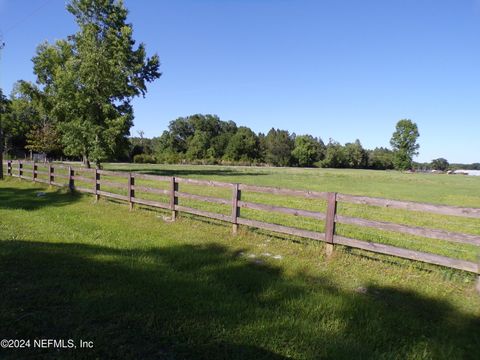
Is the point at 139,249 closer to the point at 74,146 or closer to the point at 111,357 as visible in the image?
the point at 111,357

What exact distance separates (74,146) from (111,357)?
30221 millimetres

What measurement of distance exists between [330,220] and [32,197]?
435 inches

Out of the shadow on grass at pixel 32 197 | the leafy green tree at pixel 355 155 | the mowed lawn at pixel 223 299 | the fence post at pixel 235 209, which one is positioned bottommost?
Result: the mowed lawn at pixel 223 299

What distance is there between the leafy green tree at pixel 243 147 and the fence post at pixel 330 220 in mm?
100621

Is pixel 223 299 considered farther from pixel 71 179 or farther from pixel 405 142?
pixel 405 142

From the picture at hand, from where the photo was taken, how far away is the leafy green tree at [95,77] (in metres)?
29.5

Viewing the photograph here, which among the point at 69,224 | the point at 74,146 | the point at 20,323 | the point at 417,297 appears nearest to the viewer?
the point at 20,323

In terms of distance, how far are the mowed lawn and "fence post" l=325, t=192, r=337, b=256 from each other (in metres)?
0.19

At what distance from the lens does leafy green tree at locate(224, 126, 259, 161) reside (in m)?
112

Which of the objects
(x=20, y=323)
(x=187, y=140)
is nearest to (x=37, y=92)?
(x=20, y=323)

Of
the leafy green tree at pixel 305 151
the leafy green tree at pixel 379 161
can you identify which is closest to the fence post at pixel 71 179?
the leafy green tree at pixel 305 151

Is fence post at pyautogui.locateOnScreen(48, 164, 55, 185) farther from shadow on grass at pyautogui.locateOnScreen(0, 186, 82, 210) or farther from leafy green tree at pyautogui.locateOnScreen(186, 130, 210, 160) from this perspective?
leafy green tree at pyautogui.locateOnScreen(186, 130, 210, 160)

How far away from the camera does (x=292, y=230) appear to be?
294 inches

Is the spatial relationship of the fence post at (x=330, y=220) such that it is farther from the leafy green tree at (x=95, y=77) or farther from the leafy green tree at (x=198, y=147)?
the leafy green tree at (x=198, y=147)
